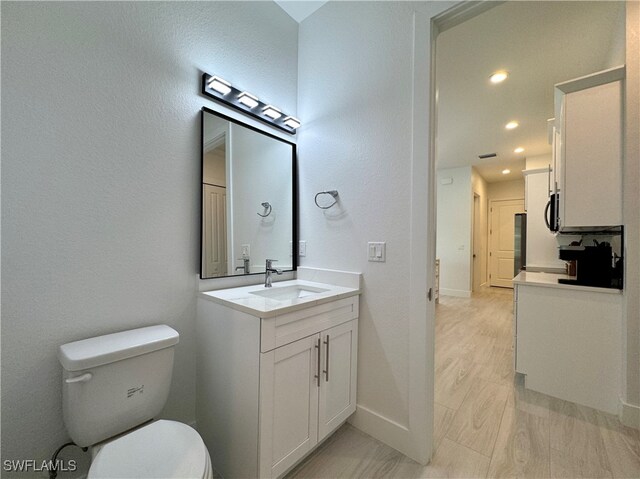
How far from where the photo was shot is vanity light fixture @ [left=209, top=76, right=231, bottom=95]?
1.59 metres

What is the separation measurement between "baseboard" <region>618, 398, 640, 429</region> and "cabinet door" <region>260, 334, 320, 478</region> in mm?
2041

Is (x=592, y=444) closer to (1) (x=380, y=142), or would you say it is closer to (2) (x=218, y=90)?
(1) (x=380, y=142)

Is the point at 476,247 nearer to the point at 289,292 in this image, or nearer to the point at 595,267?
the point at 595,267

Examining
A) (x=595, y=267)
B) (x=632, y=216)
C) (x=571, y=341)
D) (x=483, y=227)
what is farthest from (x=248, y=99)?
(x=483, y=227)

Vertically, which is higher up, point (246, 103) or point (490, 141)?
point (490, 141)

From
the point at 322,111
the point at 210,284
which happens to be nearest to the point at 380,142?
the point at 322,111

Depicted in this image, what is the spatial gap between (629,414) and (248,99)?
3.22 meters

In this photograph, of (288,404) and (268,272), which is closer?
(288,404)

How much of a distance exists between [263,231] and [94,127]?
105 centimetres

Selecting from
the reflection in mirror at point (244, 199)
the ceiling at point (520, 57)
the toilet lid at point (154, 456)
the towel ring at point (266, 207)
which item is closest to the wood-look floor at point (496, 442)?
the toilet lid at point (154, 456)

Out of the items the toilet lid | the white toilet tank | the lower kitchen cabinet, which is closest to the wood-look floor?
the lower kitchen cabinet

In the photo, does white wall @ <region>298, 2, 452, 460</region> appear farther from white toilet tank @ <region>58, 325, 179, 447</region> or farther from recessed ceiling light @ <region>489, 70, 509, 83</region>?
recessed ceiling light @ <region>489, 70, 509, 83</region>

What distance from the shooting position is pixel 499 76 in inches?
102

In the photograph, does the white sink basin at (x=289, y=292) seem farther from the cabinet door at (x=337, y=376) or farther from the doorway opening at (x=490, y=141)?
the doorway opening at (x=490, y=141)
